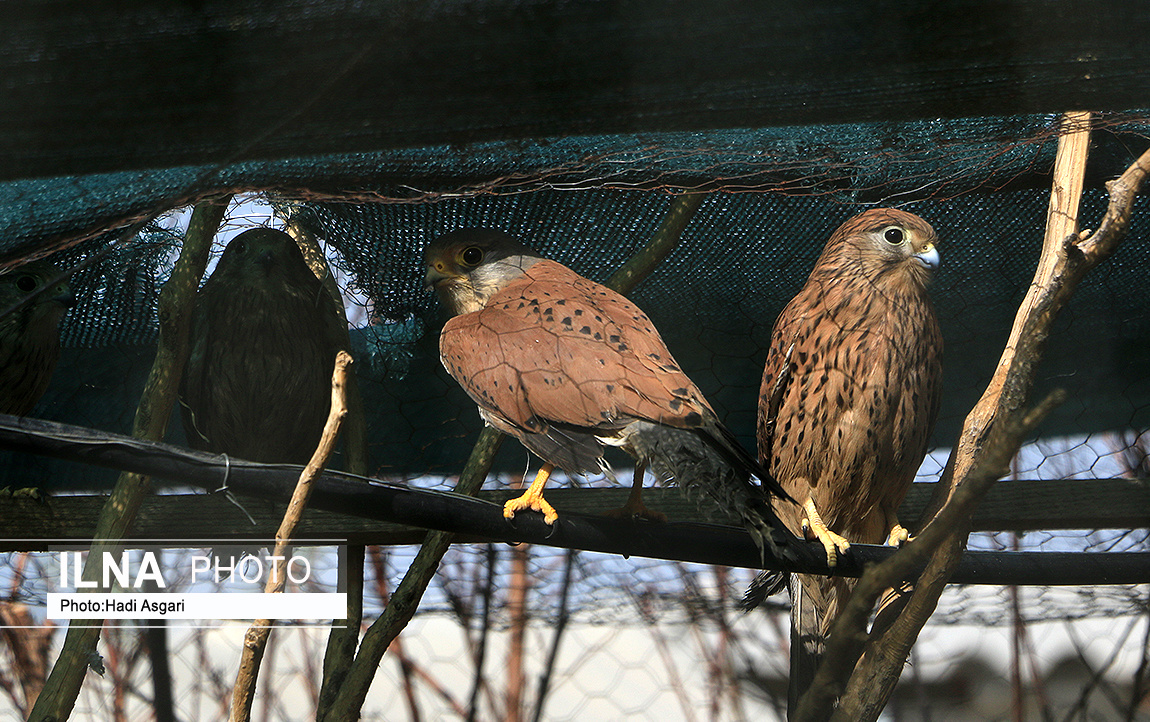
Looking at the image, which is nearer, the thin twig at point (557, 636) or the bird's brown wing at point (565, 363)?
the bird's brown wing at point (565, 363)

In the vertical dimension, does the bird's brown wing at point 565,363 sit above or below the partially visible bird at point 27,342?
below

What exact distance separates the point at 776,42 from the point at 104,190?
3.94ft

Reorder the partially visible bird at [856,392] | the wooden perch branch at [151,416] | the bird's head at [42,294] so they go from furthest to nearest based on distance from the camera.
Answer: the bird's head at [42,294]
the wooden perch branch at [151,416]
the partially visible bird at [856,392]

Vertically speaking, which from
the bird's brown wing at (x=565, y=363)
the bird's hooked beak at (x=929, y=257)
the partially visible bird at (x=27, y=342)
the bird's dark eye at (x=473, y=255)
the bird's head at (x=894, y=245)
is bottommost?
the bird's brown wing at (x=565, y=363)

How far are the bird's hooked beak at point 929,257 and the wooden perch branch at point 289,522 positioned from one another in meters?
1.18

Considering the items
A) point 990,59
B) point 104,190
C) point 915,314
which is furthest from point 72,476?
point 990,59

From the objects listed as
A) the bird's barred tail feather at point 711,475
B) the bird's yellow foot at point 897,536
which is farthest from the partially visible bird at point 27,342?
the bird's yellow foot at point 897,536

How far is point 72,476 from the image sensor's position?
2.28 meters

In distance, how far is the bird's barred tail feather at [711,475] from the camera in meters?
1.26

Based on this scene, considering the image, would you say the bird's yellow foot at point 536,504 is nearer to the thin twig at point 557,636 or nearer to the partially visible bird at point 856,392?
the partially visible bird at point 856,392

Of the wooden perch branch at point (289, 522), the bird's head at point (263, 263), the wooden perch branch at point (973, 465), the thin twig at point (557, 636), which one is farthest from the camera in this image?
the thin twig at point (557, 636)

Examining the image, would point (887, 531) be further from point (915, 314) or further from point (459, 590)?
point (459, 590)

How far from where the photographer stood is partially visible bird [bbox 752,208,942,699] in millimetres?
1681

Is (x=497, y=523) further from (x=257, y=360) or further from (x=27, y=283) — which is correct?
(x=27, y=283)
